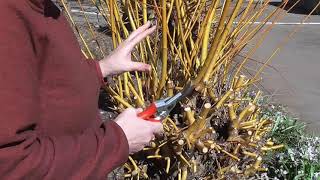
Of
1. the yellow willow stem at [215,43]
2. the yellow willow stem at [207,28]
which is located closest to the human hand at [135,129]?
the yellow willow stem at [215,43]

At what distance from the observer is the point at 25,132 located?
1392 mm

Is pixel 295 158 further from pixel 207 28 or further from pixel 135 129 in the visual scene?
pixel 135 129

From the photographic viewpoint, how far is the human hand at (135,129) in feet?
5.66

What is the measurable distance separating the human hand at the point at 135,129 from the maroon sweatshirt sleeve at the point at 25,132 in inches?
7.1

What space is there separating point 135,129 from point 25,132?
16.8 inches

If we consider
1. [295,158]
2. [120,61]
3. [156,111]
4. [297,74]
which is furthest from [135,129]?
[297,74]

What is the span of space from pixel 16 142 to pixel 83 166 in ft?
0.77

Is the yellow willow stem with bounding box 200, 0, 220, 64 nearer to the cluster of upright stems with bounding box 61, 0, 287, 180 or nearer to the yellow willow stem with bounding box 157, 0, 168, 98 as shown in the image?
the cluster of upright stems with bounding box 61, 0, 287, 180

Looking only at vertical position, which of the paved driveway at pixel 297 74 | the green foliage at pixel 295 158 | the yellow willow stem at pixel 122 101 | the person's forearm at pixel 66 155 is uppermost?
the person's forearm at pixel 66 155

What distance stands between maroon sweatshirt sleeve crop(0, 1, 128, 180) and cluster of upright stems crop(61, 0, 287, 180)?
4.34 feet

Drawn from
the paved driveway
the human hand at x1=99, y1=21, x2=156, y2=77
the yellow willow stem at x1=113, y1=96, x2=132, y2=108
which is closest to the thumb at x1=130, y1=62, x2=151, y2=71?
the human hand at x1=99, y1=21, x2=156, y2=77

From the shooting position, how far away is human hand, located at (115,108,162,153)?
5.66 feet

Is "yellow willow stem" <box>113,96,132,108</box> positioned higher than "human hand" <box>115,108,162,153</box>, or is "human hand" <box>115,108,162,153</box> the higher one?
"human hand" <box>115,108,162,153</box>

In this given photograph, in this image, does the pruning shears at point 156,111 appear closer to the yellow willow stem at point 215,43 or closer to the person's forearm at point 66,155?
the person's forearm at point 66,155
